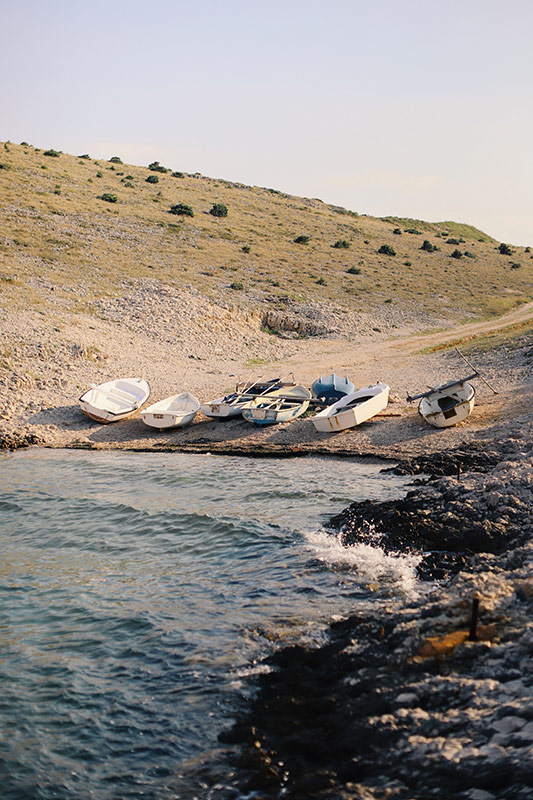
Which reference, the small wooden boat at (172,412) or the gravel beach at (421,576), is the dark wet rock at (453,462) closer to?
the gravel beach at (421,576)

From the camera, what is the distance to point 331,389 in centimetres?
2681

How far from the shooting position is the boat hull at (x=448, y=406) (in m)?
21.7

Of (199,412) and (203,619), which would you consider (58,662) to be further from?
(199,412)

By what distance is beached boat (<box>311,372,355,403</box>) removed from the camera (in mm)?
26578

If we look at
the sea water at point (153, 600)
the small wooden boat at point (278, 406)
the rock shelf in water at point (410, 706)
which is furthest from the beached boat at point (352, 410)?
the rock shelf in water at point (410, 706)

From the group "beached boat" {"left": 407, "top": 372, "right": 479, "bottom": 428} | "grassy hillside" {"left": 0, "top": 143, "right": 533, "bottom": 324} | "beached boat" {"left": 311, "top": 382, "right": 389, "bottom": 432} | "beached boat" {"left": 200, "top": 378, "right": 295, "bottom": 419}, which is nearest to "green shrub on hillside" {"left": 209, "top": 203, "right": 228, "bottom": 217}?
"grassy hillside" {"left": 0, "top": 143, "right": 533, "bottom": 324}

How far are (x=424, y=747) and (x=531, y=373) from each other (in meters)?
23.2

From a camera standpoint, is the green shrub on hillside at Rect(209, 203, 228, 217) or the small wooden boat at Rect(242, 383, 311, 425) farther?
the green shrub on hillside at Rect(209, 203, 228, 217)

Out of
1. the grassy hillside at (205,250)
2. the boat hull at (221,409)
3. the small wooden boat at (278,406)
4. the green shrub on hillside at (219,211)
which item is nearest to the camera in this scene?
the small wooden boat at (278,406)

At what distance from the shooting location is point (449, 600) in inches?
368

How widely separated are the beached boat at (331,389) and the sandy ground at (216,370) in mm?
1991

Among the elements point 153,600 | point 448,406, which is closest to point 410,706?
point 153,600

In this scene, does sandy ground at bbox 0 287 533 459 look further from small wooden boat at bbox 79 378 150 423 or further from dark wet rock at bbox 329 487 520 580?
dark wet rock at bbox 329 487 520 580

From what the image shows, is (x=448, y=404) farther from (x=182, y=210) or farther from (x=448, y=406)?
(x=182, y=210)
